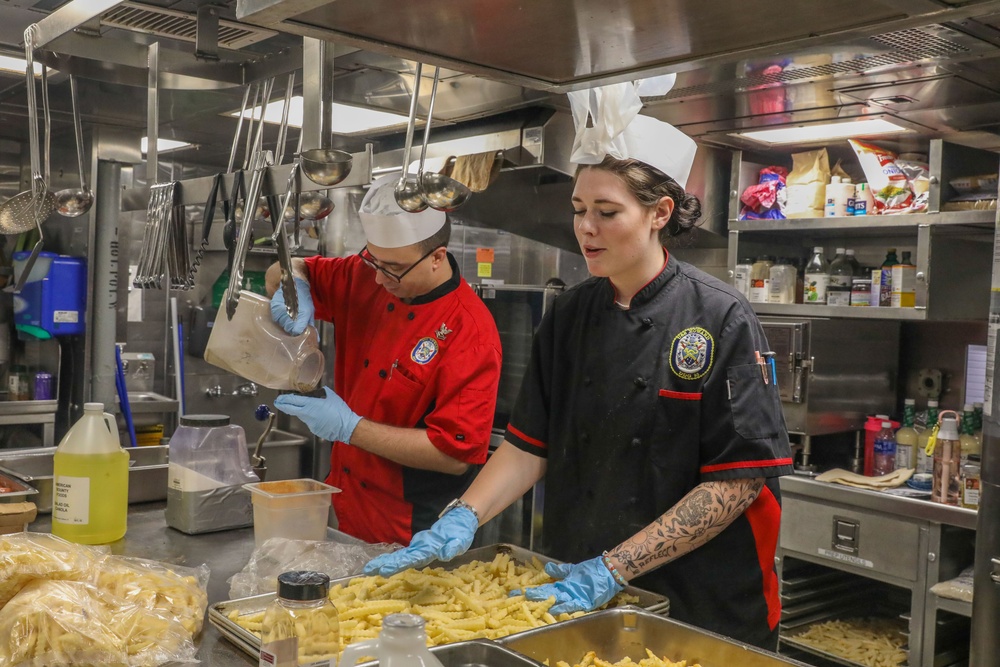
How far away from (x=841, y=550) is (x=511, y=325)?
5.99 feet

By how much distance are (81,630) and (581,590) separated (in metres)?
0.89

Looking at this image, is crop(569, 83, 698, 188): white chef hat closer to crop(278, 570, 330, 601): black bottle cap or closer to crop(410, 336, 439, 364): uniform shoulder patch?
crop(410, 336, 439, 364): uniform shoulder patch

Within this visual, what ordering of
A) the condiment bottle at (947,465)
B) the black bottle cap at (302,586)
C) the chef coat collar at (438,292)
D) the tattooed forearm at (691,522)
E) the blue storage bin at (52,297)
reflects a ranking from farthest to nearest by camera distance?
the blue storage bin at (52,297)
the condiment bottle at (947,465)
the chef coat collar at (438,292)
the tattooed forearm at (691,522)
the black bottle cap at (302,586)

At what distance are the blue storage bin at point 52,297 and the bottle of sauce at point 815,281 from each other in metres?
3.59

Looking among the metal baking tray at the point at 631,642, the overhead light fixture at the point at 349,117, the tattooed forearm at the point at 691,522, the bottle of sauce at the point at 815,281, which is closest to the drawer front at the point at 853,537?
the bottle of sauce at the point at 815,281

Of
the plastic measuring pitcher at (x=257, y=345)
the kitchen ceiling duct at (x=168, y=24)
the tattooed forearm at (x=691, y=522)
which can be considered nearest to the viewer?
the tattooed forearm at (x=691, y=522)

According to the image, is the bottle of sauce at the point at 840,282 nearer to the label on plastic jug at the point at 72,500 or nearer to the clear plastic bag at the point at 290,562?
the clear plastic bag at the point at 290,562

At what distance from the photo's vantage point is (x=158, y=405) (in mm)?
4844

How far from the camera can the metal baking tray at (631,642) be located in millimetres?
1506

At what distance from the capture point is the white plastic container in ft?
6.53

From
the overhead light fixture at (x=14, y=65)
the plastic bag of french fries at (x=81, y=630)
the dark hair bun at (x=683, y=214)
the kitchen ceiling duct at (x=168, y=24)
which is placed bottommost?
the plastic bag of french fries at (x=81, y=630)

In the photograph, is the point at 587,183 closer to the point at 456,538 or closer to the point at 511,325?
the point at 456,538

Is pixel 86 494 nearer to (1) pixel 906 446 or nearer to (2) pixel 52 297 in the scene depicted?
(2) pixel 52 297

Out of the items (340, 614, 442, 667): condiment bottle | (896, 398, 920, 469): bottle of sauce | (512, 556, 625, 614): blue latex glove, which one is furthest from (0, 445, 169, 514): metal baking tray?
(896, 398, 920, 469): bottle of sauce
